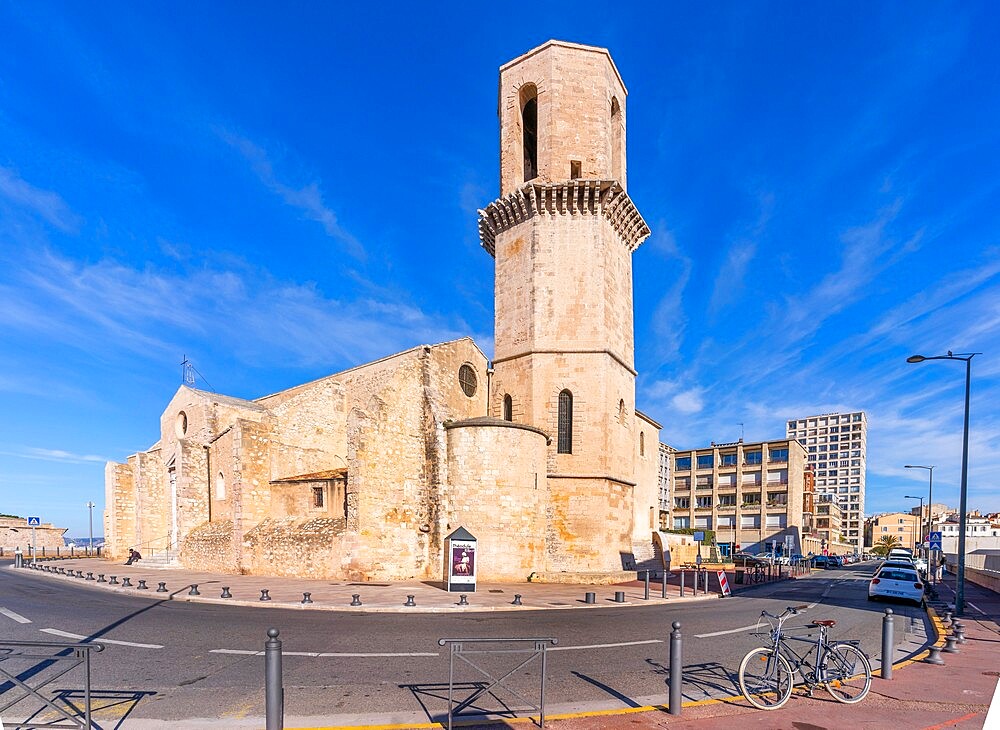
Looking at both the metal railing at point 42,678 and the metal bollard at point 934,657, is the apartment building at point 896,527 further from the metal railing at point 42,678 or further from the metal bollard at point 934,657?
the metal railing at point 42,678

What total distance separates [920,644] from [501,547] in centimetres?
1340

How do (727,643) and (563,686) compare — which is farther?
(727,643)

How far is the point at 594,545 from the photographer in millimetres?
22516

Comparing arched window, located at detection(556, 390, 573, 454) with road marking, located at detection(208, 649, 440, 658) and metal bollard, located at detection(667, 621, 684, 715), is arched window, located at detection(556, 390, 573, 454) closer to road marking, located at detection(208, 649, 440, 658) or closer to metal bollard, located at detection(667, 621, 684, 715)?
road marking, located at detection(208, 649, 440, 658)

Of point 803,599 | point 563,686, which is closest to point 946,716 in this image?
point 563,686

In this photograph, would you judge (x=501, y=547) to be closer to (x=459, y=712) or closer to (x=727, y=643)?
(x=727, y=643)

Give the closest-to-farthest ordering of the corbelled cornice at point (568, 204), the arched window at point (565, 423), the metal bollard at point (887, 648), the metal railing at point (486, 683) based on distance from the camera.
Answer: the metal railing at point (486, 683), the metal bollard at point (887, 648), the arched window at point (565, 423), the corbelled cornice at point (568, 204)

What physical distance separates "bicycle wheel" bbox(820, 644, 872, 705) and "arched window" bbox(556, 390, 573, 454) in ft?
55.0

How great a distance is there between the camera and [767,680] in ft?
22.0

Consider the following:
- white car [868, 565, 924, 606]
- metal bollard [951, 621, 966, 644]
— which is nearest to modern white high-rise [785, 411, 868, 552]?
white car [868, 565, 924, 606]

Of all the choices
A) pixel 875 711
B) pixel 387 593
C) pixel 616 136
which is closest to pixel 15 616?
pixel 387 593

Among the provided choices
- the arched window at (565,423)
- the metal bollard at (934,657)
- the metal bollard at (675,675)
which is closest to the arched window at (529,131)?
the arched window at (565,423)

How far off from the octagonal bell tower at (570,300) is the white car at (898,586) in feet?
30.8

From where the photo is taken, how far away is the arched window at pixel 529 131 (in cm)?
2769
